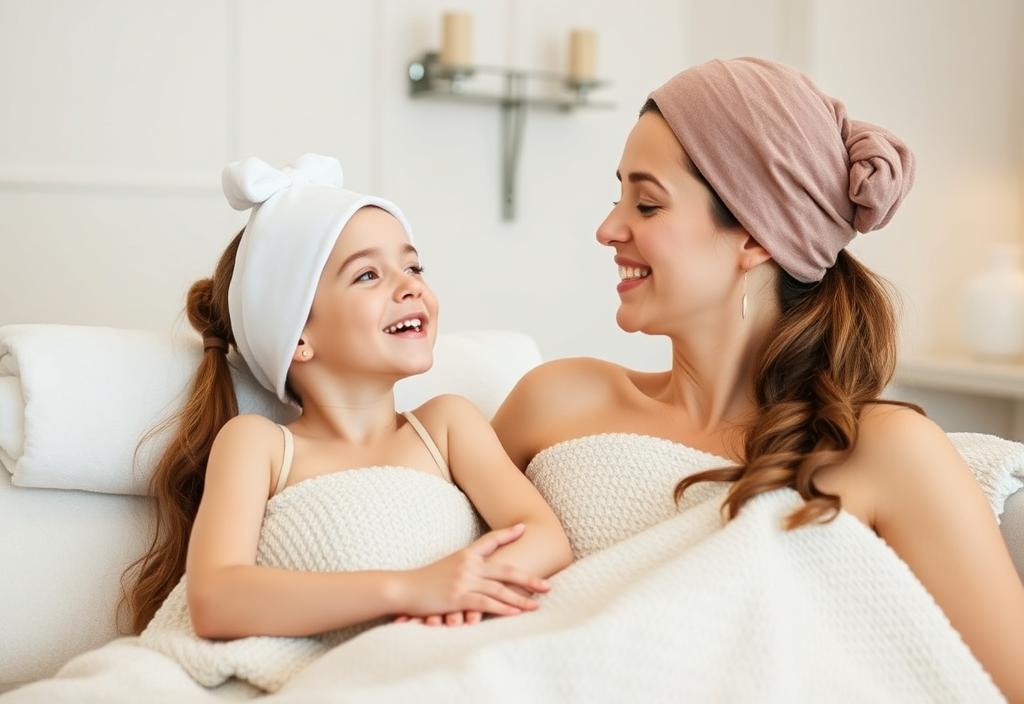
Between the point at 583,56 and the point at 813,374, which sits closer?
the point at 813,374

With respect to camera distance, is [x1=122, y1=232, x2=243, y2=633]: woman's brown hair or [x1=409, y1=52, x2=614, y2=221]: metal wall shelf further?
[x1=409, y1=52, x2=614, y2=221]: metal wall shelf

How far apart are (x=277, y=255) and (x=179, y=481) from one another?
35 centimetres

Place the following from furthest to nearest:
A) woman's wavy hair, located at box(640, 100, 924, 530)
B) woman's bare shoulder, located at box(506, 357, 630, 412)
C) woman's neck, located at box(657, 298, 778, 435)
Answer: woman's bare shoulder, located at box(506, 357, 630, 412)
woman's neck, located at box(657, 298, 778, 435)
woman's wavy hair, located at box(640, 100, 924, 530)

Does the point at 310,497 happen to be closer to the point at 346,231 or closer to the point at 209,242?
the point at 346,231

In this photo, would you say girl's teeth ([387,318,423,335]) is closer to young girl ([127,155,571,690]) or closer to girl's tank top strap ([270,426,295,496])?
young girl ([127,155,571,690])

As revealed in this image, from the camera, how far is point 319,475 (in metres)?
1.49

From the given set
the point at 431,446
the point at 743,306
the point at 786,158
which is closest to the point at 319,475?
the point at 431,446

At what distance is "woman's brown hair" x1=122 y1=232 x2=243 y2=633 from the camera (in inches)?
61.0

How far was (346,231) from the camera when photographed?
1574 millimetres

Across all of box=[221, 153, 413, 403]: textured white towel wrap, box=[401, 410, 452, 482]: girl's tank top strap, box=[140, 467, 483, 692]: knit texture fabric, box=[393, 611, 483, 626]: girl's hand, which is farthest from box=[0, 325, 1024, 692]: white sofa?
box=[393, 611, 483, 626]: girl's hand

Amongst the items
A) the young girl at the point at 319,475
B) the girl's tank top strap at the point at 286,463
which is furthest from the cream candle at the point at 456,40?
the girl's tank top strap at the point at 286,463

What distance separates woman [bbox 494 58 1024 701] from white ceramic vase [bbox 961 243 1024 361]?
1.94m

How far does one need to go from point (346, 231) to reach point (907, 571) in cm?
85

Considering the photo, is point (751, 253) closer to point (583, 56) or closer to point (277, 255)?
point (277, 255)
